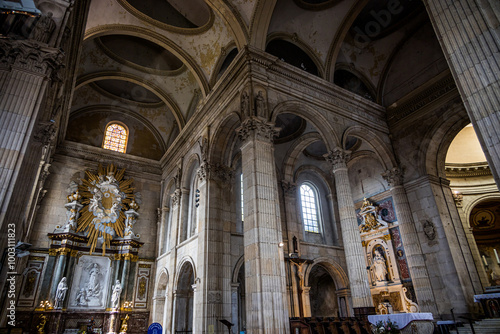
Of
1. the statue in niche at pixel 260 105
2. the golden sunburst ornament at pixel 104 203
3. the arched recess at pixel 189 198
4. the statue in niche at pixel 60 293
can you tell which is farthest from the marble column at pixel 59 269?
the statue in niche at pixel 260 105

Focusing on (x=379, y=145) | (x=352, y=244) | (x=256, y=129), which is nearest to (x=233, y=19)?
(x=256, y=129)

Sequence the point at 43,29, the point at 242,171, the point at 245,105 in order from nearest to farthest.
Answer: the point at 43,29 < the point at 242,171 < the point at 245,105

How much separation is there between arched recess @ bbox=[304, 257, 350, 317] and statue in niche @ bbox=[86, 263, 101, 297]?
1002cm

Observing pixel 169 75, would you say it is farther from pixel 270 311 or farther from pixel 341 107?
pixel 270 311

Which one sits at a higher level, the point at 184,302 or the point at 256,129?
the point at 256,129

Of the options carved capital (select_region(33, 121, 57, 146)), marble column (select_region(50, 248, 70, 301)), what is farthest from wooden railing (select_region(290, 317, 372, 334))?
marble column (select_region(50, 248, 70, 301))

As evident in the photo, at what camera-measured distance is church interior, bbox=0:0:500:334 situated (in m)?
8.84

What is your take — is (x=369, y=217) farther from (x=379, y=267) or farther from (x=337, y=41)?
(x=337, y=41)

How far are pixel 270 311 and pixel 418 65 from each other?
40.2 feet

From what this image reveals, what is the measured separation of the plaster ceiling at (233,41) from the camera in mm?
12438

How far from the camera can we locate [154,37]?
549 inches

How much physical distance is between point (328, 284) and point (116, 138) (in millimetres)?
14894

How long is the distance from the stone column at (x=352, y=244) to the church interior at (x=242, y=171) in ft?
0.14

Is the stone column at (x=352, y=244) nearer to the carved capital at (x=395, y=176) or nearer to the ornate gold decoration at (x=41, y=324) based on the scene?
the carved capital at (x=395, y=176)
